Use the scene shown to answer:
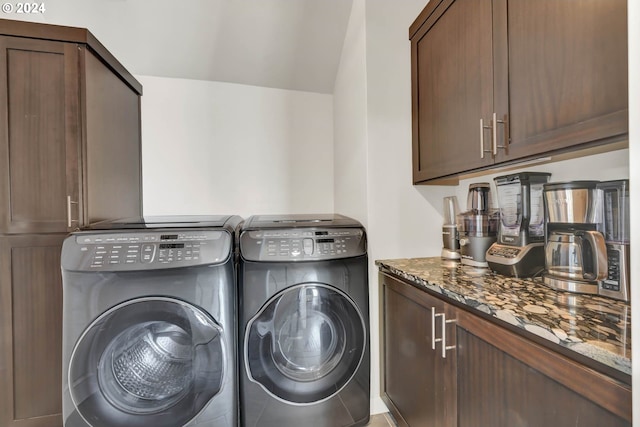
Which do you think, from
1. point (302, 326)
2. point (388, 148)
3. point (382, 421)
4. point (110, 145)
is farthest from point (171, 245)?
point (382, 421)

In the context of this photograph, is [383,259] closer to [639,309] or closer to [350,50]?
[639,309]

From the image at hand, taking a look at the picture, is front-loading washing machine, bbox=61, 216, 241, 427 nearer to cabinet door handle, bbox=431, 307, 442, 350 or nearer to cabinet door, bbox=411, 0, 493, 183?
cabinet door handle, bbox=431, 307, 442, 350

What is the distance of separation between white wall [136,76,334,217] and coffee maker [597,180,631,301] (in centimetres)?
160

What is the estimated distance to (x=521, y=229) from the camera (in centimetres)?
118

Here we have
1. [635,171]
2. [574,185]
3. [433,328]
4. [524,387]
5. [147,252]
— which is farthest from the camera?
[147,252]

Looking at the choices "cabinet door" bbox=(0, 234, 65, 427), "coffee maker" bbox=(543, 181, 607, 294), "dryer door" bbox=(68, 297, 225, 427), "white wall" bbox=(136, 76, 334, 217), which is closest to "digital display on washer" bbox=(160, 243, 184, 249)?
"dryer door" bbox=(68, 297, 225, 427)

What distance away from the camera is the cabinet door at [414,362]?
1055 millimetres

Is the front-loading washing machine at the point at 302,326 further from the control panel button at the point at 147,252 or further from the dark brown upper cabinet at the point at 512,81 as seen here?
the dark brown upper cabinet at the point at 512,81

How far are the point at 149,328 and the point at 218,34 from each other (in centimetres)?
177

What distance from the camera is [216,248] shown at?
124 cm

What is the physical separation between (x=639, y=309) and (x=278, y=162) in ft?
6.50

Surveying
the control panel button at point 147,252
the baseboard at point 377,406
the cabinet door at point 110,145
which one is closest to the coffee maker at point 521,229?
the baseboard at point 377,406

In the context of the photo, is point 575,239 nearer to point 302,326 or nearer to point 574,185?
point 574,185

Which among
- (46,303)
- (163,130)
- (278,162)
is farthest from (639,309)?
(163,130)
